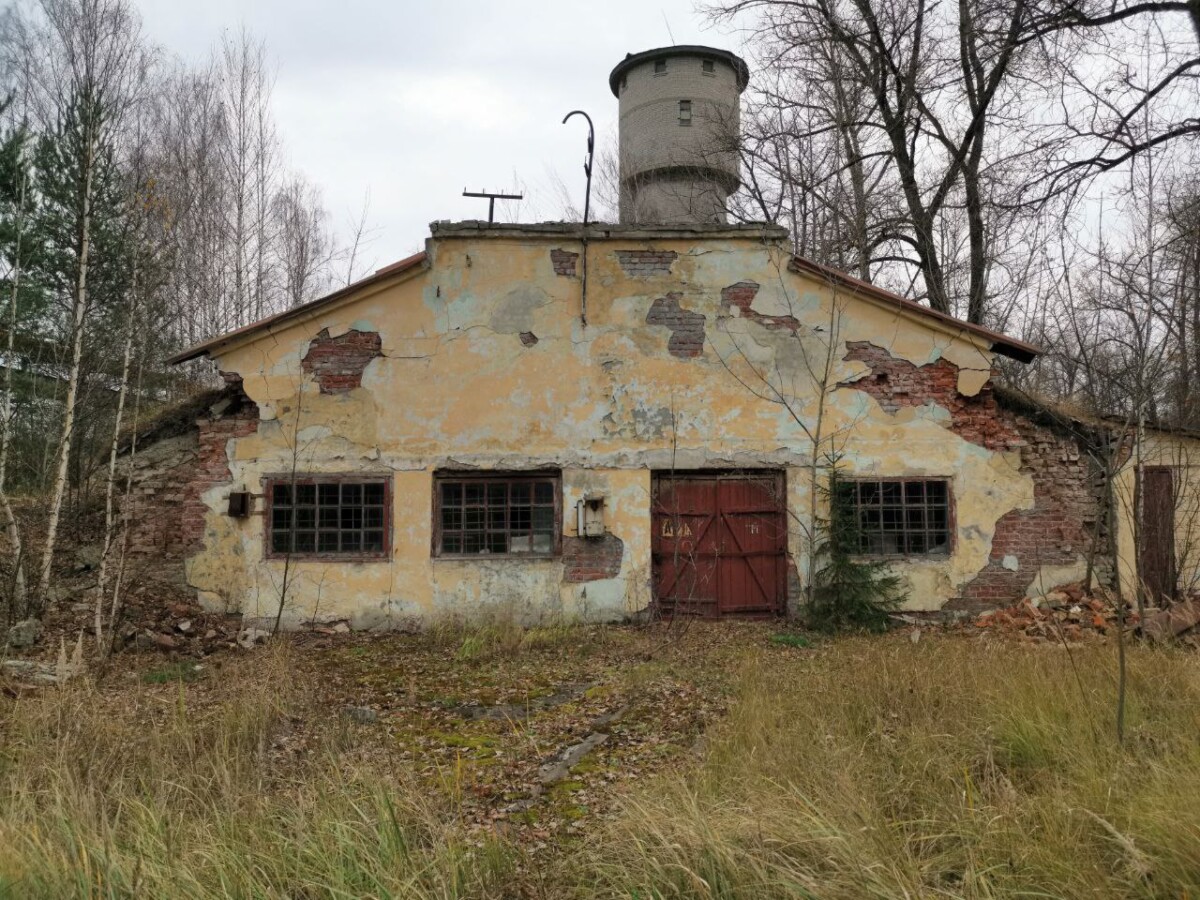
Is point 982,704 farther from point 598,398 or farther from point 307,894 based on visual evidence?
point 598,398

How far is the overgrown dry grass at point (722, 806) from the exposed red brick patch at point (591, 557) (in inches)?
188

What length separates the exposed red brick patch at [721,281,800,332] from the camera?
1091 cm

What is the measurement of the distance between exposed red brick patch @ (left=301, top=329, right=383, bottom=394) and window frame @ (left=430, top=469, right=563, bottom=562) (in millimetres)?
1703

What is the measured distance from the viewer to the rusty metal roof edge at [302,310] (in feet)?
33.9

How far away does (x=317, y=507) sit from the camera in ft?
35.1

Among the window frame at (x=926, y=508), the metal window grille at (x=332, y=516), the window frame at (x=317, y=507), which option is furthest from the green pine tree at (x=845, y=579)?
the metal window grille at (x=332, y=516)

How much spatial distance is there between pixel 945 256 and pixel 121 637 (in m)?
17.4

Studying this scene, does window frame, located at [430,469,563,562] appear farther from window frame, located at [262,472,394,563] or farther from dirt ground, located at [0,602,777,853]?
dirt ground, located at [0,602,777,853]

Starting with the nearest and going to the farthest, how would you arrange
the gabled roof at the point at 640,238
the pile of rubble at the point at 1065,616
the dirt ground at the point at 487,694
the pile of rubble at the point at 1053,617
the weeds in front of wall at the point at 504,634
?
1. the dirt ground at the point at 487,694
2. the weeds in front of wall at the point at 504,634
3. the pile of rubble at the point at 1065,616
4. the pile of rubble at the point at 1053,617
5. the gabled roof at the point at 640,238

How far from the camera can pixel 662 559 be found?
35.9 ft

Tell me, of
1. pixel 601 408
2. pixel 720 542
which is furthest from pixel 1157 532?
pixel 601 408

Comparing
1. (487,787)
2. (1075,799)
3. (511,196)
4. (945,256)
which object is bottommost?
(487,787)

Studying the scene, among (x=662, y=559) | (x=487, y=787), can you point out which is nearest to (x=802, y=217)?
(x=662, y=559)

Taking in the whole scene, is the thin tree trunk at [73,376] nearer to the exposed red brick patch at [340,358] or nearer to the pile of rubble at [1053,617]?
the exposed red brick patch at [340,358]
